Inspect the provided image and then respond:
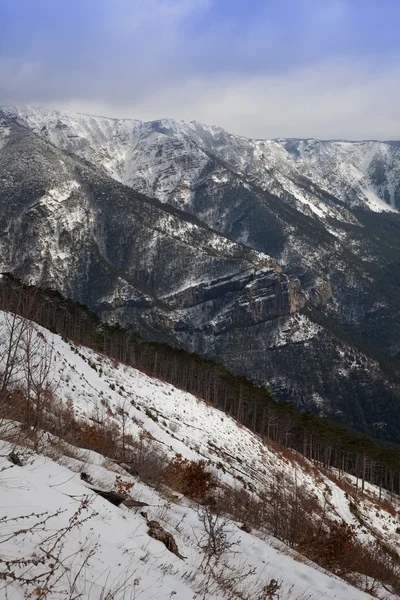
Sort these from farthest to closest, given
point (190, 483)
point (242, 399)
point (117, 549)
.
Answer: point (242, 399)
point (190, 483)
point (117, 549)

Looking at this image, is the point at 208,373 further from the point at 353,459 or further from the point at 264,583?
the point at 264,583

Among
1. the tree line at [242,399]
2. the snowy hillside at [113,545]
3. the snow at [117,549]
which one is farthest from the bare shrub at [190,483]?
the tree line at [242,399]

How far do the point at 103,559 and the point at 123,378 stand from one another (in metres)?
30.1

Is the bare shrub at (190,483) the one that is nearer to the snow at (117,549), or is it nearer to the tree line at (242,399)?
the snow at (117,549)

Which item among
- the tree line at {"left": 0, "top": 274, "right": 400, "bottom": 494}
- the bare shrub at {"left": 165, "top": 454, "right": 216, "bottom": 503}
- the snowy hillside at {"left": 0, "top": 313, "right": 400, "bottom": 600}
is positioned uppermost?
the snowy hillside at {"left": 0, "top": 313, "right": 400, "bottom": 600}

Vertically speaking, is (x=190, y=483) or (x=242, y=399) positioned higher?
(x=190, y=483)

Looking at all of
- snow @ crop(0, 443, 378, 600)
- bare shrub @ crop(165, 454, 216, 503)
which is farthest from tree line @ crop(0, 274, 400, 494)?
snow @ crop(0, 443, 378, 600)

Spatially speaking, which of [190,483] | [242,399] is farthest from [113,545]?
[242,399]

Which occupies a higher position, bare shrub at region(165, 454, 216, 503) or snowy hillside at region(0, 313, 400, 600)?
snowy hillside at region(0, 313, 400, 600)

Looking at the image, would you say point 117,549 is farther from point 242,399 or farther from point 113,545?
point 242,399

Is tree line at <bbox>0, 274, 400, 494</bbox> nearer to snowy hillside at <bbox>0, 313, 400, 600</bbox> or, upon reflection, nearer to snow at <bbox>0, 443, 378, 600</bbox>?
snowy hillside at <bbox>0, 313, 400, 600</bbox>

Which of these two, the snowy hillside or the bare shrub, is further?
the bare shrub

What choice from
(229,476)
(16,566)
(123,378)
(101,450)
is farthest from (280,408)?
(16,566)

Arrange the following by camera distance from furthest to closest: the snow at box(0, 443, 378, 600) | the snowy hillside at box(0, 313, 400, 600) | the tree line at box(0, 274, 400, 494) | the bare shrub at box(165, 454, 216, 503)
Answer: the tree line at box(0, 274, 400, 494)
the bare shrub at box(165, 454, 216, 503)
the snow at box(0, 443, 378, 600)
the snowy hillside at box(0, 313, 400, 600)
